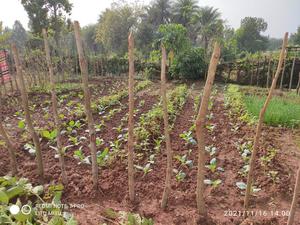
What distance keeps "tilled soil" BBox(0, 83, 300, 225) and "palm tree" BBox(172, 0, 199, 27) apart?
1077 inches

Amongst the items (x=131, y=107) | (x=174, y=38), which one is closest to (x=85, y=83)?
(x=131, y=107)

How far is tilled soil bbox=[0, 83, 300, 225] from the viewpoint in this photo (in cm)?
182

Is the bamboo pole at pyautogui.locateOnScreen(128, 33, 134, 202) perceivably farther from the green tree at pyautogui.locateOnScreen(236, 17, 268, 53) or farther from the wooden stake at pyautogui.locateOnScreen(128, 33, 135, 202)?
the green tree at pyautogui.locateOnScreen(236, 17, 268, 53)

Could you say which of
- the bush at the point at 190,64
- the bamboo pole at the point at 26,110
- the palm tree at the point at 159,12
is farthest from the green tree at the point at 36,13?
the bamboo pole at the point at 26,110

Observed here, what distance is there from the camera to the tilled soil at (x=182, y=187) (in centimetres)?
182

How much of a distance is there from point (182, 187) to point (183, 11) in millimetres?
28508

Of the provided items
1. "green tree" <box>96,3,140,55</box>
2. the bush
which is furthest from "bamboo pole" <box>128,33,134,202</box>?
"green tree" <box>96,3,140,55</box>

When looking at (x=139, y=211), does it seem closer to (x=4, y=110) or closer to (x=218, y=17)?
(x=4, y=110)

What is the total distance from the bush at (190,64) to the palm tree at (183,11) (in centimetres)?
1811

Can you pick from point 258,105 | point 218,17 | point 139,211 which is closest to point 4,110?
point 139,211

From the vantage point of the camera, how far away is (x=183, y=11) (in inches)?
1070

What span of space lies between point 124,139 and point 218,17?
1258 inches

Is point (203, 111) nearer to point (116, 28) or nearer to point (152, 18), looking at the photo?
point (116, 28)

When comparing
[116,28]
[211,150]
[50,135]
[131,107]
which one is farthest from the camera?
[116,28]
